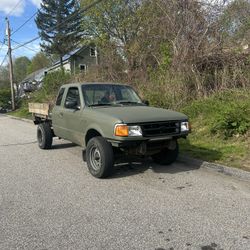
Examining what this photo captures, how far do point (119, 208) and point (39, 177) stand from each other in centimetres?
249

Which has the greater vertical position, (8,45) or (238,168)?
(8,45)

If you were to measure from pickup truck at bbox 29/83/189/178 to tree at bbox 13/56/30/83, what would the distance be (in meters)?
102

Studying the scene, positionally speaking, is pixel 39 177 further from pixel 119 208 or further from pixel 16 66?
pixel 16 66

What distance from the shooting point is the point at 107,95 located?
7992mm

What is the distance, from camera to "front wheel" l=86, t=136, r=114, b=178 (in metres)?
6.63

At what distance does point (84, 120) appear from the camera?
24.4 feet

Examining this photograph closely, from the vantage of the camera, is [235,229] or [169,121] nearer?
[235,229]

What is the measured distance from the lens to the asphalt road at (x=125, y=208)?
13.8ft

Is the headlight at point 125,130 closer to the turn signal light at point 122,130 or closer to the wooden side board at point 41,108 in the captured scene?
the turn signal light at point 122,130

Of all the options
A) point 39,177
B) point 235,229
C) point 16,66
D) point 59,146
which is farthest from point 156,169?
point 16,66

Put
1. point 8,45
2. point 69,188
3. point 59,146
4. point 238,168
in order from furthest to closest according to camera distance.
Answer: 1. point 8,45
2. point 59,146
3. point 238,168
4. point 69,188

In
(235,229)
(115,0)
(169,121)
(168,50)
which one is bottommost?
(235,229)

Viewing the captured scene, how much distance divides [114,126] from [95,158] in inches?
36.2

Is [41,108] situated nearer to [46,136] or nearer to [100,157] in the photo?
[46,136]
